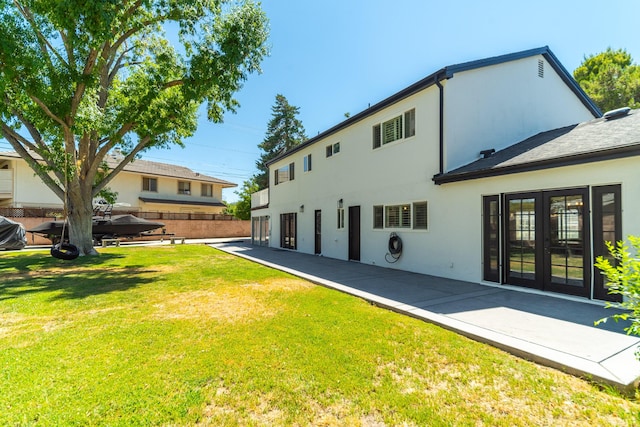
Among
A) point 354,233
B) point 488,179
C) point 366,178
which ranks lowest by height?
point 354,233

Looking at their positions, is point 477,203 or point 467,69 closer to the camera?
point 477,203

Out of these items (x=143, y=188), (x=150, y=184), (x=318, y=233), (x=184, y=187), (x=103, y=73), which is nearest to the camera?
(x=103, y=73)

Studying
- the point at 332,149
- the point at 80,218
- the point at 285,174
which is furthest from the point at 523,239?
the point at 80,218

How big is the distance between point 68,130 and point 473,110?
13747 millimetres

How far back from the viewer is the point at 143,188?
27844 millimetres

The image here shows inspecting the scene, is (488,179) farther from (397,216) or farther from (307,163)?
(307,163)

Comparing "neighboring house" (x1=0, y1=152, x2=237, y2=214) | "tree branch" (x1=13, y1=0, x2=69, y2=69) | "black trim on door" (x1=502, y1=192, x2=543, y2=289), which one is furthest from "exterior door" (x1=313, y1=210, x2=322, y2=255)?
"neighboring house" (x1=0, y1=152, x2=237, y2=214)

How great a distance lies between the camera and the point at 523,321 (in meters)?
4.63

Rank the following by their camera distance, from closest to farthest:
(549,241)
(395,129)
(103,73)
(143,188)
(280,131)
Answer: (549,241), (395,129), (103,73), (143,188), (280,131)

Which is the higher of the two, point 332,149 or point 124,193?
point 332,149

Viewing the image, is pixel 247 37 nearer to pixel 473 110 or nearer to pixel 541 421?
pixel 473 110

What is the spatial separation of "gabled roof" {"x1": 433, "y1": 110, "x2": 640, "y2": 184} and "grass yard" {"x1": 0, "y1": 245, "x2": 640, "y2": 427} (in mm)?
4241

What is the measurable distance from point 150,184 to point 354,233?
23.7m

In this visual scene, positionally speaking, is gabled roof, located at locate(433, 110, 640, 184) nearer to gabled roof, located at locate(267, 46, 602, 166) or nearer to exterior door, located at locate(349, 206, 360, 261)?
gabled roof, located at locate(267, 46, 602, 166)
